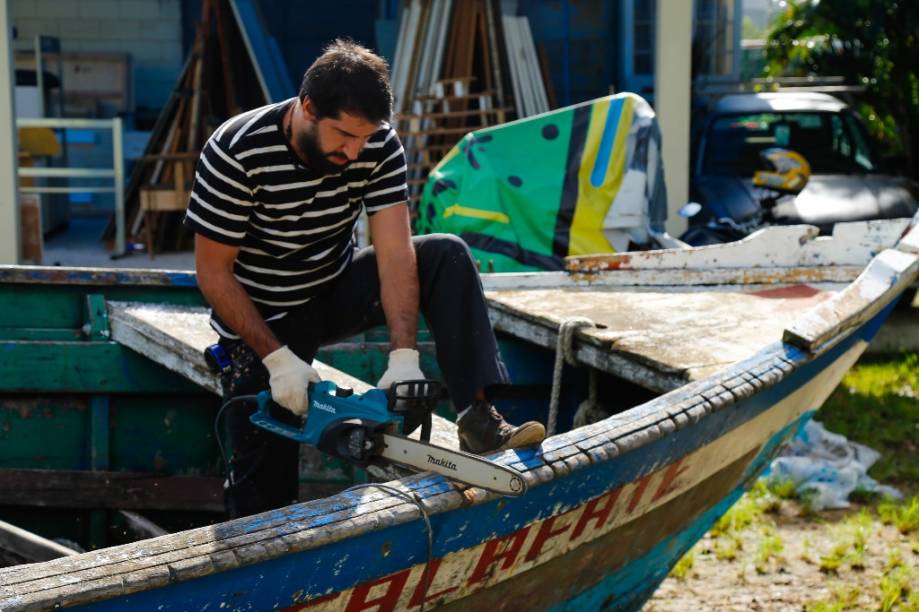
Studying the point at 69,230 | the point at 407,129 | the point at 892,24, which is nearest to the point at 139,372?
the point at 407,129

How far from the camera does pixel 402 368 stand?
3102 mm

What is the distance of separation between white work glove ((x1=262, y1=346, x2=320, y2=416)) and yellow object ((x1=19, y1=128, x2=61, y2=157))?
960 cm

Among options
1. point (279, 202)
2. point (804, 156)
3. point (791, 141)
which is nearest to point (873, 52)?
point (791, 141)

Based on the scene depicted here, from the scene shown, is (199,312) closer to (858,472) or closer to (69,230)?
(858,472)

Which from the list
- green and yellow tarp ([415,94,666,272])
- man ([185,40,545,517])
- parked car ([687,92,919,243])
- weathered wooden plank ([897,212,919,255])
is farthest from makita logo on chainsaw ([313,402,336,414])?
parked car ([687,92,919,243])

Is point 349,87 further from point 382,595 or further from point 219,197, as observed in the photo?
point 382,595

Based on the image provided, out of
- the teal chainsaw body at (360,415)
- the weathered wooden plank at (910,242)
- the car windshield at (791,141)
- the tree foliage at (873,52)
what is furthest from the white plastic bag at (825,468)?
the tree foliage at (873,52)

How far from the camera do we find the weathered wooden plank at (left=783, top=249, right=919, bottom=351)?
13.9 feet

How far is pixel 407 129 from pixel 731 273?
5.82 m

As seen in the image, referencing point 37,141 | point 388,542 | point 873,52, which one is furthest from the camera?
point 873,52

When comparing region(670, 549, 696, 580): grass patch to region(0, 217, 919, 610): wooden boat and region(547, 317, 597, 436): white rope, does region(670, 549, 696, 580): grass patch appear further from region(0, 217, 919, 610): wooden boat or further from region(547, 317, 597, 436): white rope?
region(547, 317, 597, 436): white rope

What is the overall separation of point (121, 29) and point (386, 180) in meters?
11.4

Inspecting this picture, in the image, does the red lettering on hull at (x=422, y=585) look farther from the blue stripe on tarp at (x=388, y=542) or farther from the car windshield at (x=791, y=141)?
the car windshield at (x=791, y=141)

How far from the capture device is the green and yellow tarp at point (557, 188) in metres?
7.21
